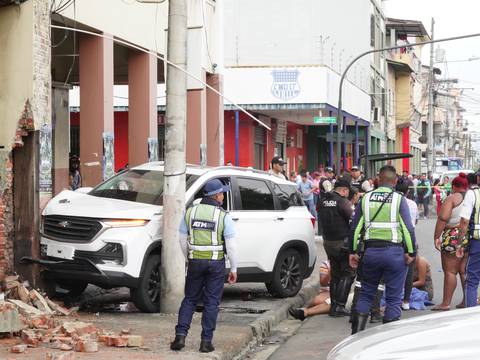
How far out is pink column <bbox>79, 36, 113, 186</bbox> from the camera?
16688 mm

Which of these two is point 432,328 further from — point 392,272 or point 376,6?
point 376,6

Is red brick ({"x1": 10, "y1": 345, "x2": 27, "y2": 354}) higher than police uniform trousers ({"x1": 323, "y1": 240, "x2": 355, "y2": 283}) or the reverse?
the reverse

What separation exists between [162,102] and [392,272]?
22.2m

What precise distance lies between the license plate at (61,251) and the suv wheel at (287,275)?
127 inches


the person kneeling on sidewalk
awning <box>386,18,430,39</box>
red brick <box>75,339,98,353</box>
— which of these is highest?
awning <box>386,18,430,39</box>

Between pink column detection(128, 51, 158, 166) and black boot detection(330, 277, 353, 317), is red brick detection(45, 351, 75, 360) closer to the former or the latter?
black boot detection(330, 277, 353, 317)

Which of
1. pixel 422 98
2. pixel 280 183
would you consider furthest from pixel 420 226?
pixel 422 98

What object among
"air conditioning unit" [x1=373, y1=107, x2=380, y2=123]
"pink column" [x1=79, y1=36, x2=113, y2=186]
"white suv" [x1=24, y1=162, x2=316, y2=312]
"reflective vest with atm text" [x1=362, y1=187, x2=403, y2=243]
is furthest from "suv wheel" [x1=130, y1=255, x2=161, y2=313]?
"air conditioning unit" [x1=373, y1=107, x2=380, y2=123]

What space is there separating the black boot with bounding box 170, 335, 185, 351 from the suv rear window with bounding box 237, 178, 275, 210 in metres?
3.86

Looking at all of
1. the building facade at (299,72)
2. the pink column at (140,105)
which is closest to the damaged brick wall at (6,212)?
the pink column at (140,105)

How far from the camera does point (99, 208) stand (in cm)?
1057

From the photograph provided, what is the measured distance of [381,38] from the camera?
56094 mm

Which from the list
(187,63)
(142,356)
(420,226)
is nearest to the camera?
(142,356)

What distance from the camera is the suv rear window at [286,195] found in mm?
12820
